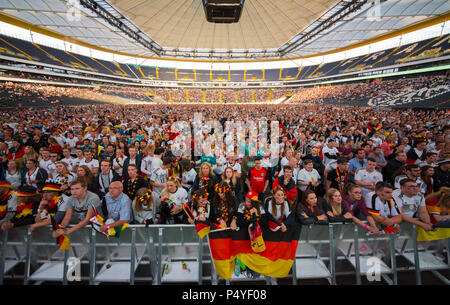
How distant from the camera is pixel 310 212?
2883mm

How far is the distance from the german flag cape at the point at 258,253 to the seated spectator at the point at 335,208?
54 cm

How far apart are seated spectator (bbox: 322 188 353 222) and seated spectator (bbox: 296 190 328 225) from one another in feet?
0.29

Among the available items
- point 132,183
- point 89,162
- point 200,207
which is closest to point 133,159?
point 89,162

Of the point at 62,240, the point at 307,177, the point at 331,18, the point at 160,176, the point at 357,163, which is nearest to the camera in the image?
the point at 62,240

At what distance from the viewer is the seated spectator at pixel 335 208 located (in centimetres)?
275

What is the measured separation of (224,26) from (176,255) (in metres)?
32.1

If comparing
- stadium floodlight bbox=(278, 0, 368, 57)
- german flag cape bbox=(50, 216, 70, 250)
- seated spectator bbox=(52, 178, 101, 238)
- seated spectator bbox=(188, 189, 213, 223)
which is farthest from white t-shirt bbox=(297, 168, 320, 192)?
stadium floodlight bbox=(278, 0, 368, 57)

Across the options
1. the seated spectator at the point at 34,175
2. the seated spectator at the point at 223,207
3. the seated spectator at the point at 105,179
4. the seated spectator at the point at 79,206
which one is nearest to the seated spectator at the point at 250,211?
the seated spectator at the point at 223,207

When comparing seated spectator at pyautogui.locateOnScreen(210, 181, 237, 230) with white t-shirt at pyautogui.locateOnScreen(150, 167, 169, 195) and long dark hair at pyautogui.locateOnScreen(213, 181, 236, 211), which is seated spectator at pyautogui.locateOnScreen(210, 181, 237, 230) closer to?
long dark hair at pyautogui.locateOnScreen(213, 181, 236, 211)

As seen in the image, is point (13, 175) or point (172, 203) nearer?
point (172, 203)

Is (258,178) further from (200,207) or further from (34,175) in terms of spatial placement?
(34,175)

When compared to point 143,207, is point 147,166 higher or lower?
A: higher

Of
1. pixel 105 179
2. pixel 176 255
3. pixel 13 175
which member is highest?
pixel 13 175
